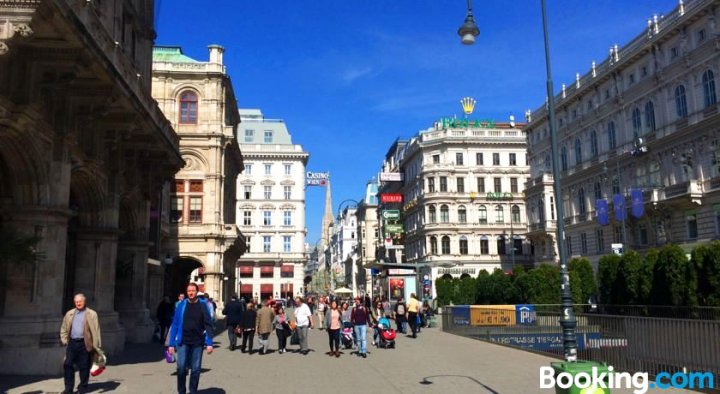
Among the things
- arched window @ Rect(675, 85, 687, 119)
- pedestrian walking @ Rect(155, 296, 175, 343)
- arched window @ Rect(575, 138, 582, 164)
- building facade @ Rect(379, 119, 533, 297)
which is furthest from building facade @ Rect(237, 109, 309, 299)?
pedestrian walking @ Rect(155, 296, 175, 343)

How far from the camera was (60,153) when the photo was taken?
13.9m

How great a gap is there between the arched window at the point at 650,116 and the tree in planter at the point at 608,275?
72.1ft

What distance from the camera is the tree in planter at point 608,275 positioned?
2625 centimetres

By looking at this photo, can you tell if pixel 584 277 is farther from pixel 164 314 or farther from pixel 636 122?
pixel 164 314

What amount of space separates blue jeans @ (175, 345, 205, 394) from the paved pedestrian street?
2045 millimetres

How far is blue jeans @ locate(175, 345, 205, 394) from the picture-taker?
9258 millimetres

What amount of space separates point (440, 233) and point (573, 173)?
2032 centimetres

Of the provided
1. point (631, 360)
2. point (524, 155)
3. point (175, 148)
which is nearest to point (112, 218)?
point (175, 148)

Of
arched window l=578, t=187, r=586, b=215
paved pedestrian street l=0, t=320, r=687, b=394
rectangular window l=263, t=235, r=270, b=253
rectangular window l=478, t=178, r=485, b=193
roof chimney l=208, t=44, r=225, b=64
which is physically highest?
roof chimney l=208, t=44, r=225, b=64

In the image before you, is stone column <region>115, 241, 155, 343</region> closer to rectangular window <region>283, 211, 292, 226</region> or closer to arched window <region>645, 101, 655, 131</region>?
arched window <region>645, 101, 655, 131</region>

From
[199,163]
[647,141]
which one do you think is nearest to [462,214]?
[647,141]

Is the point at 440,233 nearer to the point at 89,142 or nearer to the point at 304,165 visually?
the point at 304,165

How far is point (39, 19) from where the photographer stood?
1021 centimetres

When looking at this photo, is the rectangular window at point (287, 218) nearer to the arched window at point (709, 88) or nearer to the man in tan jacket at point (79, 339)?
the arched window at point (709, 88)
